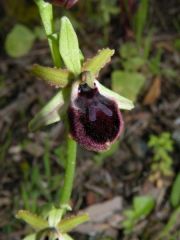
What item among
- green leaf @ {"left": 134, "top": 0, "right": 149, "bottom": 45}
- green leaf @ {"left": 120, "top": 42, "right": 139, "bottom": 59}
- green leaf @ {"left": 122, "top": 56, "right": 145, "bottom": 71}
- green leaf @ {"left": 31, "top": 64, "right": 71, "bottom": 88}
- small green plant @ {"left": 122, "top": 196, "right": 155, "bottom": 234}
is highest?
green leaf @ {"left": 134, "top": 0, "right": 149, "bottom": 45}

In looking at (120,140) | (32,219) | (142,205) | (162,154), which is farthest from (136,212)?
(32,219)

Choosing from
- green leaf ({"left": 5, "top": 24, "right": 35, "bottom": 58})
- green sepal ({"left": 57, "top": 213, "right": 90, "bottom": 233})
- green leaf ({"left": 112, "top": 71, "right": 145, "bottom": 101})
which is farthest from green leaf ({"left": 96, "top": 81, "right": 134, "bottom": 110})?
green leaf ({"left": 5, "top": 24, "right": 35, "bottom": 58})

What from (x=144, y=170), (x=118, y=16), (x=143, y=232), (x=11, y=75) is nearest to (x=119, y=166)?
(x=144, y=170)

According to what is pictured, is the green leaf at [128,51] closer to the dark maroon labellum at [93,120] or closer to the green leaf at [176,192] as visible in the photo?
the green leaf at [176,192]

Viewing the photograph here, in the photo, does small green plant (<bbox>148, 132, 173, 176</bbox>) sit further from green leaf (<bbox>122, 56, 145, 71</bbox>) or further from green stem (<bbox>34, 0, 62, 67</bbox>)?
green stem (<bbox>34, 0, 62, 67</bbox>)

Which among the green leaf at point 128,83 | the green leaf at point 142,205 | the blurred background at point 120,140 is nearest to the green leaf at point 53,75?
the blurred background at point 120,140

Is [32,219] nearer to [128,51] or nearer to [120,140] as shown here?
[120,140]
